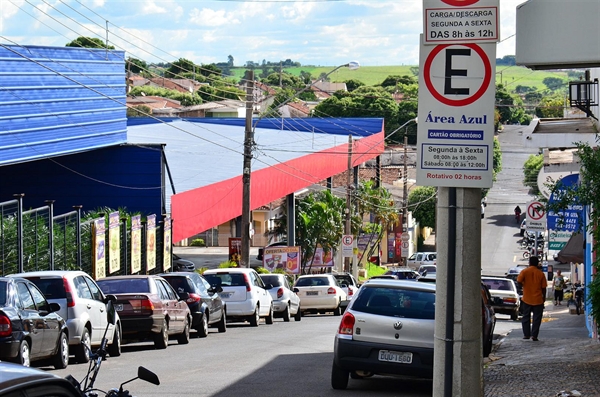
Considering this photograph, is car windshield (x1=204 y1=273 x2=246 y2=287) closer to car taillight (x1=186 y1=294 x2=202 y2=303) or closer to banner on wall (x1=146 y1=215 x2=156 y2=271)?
car taillight (x1=186 y1=294 x2=202 y2=303)

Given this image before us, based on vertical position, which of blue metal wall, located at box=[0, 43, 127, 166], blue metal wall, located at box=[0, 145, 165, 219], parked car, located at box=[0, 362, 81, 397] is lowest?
parked car, located at box=[0, 362, 81, 397]

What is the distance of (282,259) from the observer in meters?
45.2

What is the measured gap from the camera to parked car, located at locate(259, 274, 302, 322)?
104 feet

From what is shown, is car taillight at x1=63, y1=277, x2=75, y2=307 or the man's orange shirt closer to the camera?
car taillight at x1=63, y1=277, x2=75, y2=307

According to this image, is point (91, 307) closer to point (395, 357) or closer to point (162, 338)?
point (162, 338)

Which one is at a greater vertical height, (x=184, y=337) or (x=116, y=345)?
(x=116, y=345)

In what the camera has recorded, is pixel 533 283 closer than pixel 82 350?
No

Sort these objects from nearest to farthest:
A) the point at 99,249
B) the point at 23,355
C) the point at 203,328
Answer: the point at 23,355 → the point at 203,328 → the point at 99,249

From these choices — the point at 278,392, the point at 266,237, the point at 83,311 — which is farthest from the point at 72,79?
the point at 266,237

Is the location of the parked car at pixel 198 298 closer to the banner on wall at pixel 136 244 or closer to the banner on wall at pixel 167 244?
the banner on wall at pixel 136 244

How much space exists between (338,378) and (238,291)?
48.6ft

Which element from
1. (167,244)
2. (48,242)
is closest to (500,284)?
(167,244)

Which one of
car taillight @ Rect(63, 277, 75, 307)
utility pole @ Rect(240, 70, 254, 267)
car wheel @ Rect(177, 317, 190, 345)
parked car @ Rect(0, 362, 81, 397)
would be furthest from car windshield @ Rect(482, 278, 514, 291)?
parked car @ Rect(0, 362, 81, 397)

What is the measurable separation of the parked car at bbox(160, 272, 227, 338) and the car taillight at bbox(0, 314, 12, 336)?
966 cm
